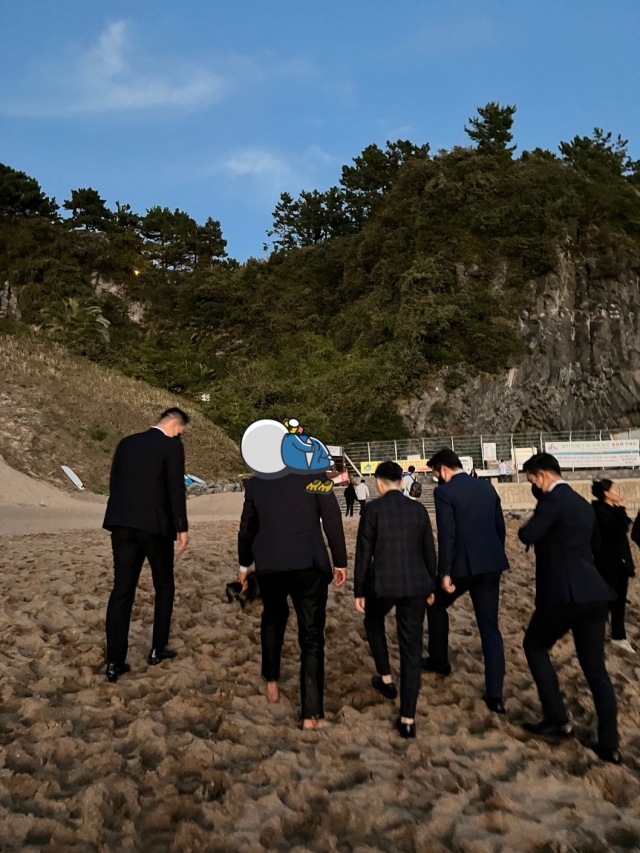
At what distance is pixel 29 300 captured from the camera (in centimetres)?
4188

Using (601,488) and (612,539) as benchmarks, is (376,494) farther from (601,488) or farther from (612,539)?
(612,539)

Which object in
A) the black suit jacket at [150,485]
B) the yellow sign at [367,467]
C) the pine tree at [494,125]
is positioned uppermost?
the pine tree at [494,125]

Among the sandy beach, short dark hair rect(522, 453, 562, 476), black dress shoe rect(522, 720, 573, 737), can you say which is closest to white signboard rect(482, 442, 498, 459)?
the sandy beach

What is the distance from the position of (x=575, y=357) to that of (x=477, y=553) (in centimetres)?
3737

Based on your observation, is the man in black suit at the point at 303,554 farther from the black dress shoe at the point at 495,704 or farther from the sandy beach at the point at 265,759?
the black dress shoe at the point at 495,704

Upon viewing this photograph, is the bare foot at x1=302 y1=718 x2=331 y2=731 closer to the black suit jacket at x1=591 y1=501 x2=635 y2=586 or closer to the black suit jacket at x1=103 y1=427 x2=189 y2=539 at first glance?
the black suit jacket at x1=103 y1=427 x2=189 y2=539

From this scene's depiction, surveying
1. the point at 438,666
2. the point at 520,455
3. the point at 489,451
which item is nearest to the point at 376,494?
the point at 489,451

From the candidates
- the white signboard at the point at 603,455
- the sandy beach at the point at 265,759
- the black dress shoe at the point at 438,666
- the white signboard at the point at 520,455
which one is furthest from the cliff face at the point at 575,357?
the sandy beach at the point at 265,759

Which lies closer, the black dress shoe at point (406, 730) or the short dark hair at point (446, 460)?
the black dress shoe at point (406, 730)

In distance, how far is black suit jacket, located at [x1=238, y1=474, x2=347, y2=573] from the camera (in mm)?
3793

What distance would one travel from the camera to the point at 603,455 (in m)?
→ 28.9

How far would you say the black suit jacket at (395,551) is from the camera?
3924 millimetres

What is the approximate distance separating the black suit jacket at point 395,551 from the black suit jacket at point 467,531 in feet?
1.09

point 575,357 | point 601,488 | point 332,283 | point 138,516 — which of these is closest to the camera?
point 138,516
